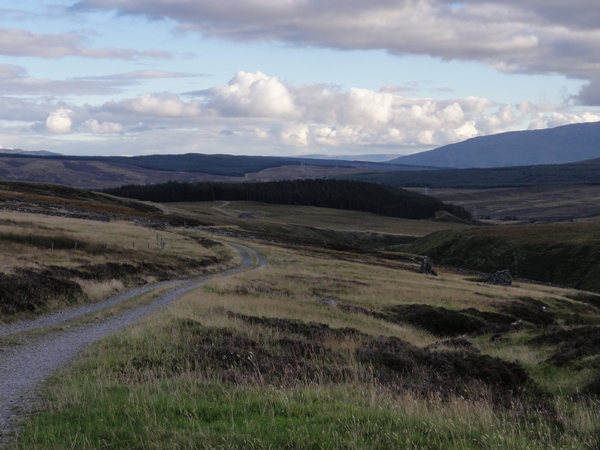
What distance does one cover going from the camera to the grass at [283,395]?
7562mm

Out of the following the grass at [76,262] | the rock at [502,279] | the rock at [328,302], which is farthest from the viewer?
the rock at [502,279]

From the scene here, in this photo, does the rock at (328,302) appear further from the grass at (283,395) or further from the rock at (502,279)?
the rock at (502,279)

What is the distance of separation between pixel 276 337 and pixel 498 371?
6709 mm

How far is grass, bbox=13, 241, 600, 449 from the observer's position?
7562 millimetres

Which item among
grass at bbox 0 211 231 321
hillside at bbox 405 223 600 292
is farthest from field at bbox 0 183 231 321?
hillside at bbox 405 223 600 292

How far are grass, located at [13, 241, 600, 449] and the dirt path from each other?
1.79ft

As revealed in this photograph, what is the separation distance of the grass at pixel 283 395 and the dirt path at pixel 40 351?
54 centimetres

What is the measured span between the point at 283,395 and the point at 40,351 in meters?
9.51

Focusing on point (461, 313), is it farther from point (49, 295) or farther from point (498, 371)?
point (49, 295)

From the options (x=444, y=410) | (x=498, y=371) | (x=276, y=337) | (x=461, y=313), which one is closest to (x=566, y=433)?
(x=444, y=410)

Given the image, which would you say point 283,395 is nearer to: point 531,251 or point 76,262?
point 76,262

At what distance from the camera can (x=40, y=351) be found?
16062 millimetres

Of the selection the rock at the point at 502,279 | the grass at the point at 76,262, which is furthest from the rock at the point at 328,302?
the rock at the point at 502,279

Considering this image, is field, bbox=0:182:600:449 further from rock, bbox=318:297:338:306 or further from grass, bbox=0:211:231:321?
grass, bbox=0:211:231:321
